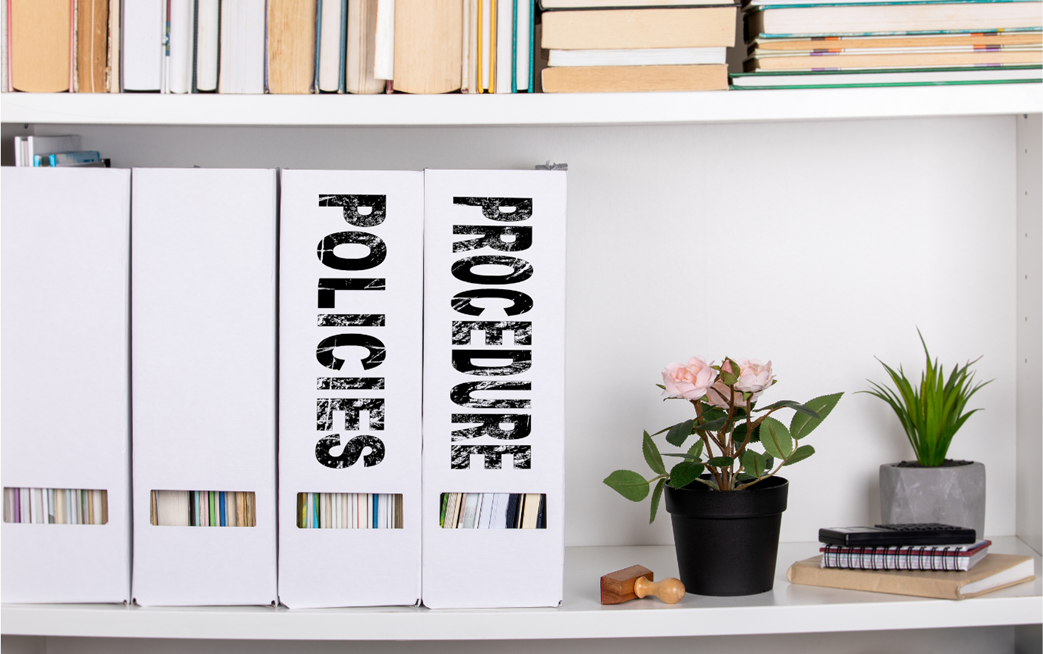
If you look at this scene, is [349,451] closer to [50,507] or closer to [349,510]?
[349,510]

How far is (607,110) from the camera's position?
786 millimetres

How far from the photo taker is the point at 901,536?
83 centimetres

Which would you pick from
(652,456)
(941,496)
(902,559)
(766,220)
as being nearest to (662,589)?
(652,456)

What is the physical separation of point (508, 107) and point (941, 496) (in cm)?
62

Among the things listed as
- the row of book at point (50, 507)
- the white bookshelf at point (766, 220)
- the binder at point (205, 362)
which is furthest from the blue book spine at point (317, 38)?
the row of book at point (50, 507)

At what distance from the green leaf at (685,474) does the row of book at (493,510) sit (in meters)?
0.13

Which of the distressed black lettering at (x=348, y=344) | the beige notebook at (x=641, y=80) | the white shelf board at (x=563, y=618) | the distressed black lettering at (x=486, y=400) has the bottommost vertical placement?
the white shelf board at (x=563, y=618)

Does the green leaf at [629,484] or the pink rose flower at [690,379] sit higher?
the pink rose flower at [690,379]

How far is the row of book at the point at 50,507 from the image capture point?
0.77m

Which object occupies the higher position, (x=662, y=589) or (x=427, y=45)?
(x=427, y=45)

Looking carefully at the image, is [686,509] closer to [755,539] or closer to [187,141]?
[755,539]

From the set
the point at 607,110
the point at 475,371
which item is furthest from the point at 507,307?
the point at 607,110

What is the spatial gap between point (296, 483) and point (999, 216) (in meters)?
0.86

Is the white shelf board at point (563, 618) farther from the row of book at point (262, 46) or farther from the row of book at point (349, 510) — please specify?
the row of book at point (262, 46)
